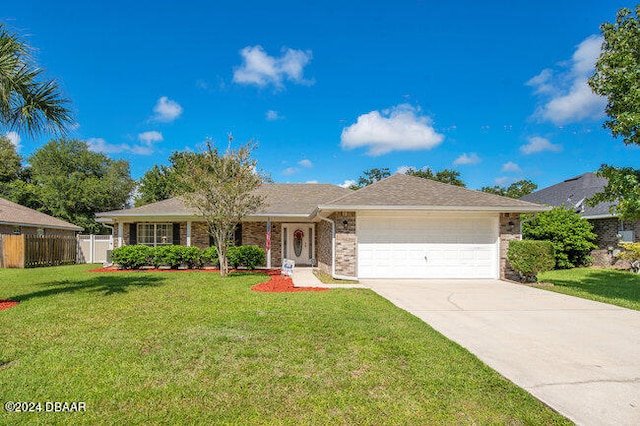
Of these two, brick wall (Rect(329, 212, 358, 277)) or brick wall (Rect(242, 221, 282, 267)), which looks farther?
brick wall (Rect(242, 221, 282, 267))

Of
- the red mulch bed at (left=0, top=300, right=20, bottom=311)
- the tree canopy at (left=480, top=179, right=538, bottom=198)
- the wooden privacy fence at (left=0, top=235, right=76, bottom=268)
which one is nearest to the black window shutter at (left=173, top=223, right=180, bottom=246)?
the wooden privacy fence at (left=0, top=235, right=76, bottom=268)

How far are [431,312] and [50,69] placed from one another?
9216mm

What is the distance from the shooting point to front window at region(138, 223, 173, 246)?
54.0ft

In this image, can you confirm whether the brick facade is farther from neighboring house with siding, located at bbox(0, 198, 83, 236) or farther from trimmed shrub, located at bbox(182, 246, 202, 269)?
neighboring house with siding, located at bbox(0, 198, 83, 236)

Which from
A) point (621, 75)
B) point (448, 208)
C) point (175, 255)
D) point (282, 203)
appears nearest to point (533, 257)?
point (448, 208)

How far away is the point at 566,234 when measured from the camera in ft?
56.1

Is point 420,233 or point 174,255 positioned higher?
point 420,233

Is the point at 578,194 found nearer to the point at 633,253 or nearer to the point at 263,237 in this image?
the point at 633,253

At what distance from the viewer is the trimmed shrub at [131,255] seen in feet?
49.2

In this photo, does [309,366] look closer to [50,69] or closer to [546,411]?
[546,411]

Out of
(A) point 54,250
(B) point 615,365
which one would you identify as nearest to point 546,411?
(B) point 615,365

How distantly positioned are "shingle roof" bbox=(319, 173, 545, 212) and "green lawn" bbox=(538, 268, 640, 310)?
2.80 metres

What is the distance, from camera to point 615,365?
13.6ft

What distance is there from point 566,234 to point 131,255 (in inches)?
793
